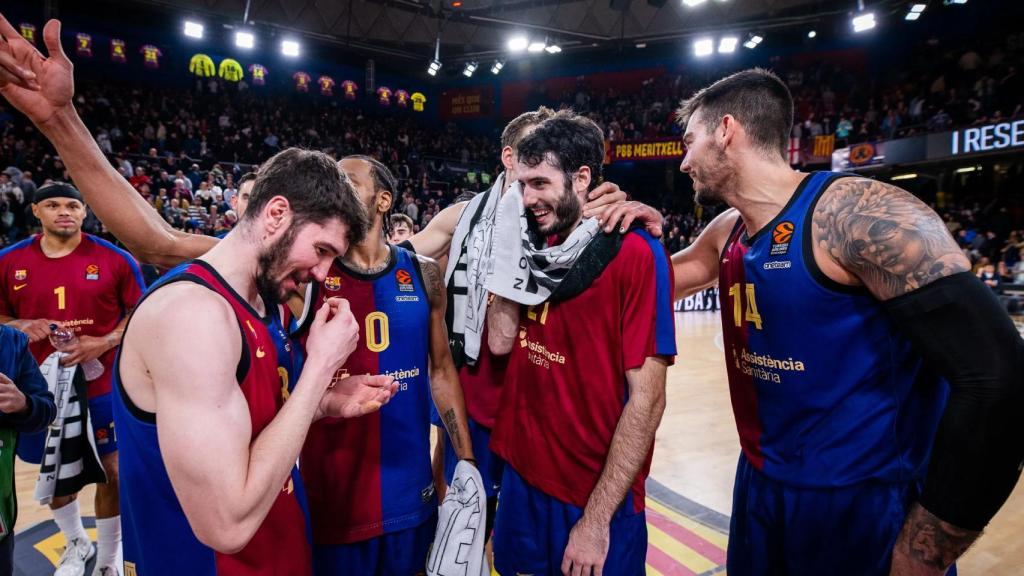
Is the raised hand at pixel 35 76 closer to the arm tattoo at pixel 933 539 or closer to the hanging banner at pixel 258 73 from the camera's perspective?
the arm tattoo at pixel 933 539

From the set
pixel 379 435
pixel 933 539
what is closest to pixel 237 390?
pixel 379 435

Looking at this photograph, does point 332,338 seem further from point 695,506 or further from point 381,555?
point 695,506

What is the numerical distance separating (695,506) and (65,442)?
435 centimetres

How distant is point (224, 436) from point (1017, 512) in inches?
211

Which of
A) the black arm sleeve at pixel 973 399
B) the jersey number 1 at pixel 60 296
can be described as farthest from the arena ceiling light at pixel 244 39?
the black arm sleeve at pixel 973 399

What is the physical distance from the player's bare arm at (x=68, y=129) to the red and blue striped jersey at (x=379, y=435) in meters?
0.73

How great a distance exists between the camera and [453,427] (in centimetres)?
235

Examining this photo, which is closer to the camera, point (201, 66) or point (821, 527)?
point (821, 527)

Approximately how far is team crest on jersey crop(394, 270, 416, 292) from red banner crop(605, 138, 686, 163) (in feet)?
66.6

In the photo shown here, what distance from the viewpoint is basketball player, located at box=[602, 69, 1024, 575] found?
56.5 inches

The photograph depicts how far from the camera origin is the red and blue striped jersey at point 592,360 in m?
1.95

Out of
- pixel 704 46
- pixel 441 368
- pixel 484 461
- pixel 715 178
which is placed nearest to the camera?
pixel 715 178

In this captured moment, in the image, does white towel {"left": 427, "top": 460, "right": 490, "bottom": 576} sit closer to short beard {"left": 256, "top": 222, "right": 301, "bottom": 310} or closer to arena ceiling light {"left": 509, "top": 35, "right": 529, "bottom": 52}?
short beard {"left": 256, "top": 222, "right": 301, "bottom": 310}

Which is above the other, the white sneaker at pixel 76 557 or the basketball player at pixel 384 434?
the basketball player at pixel 384 434
